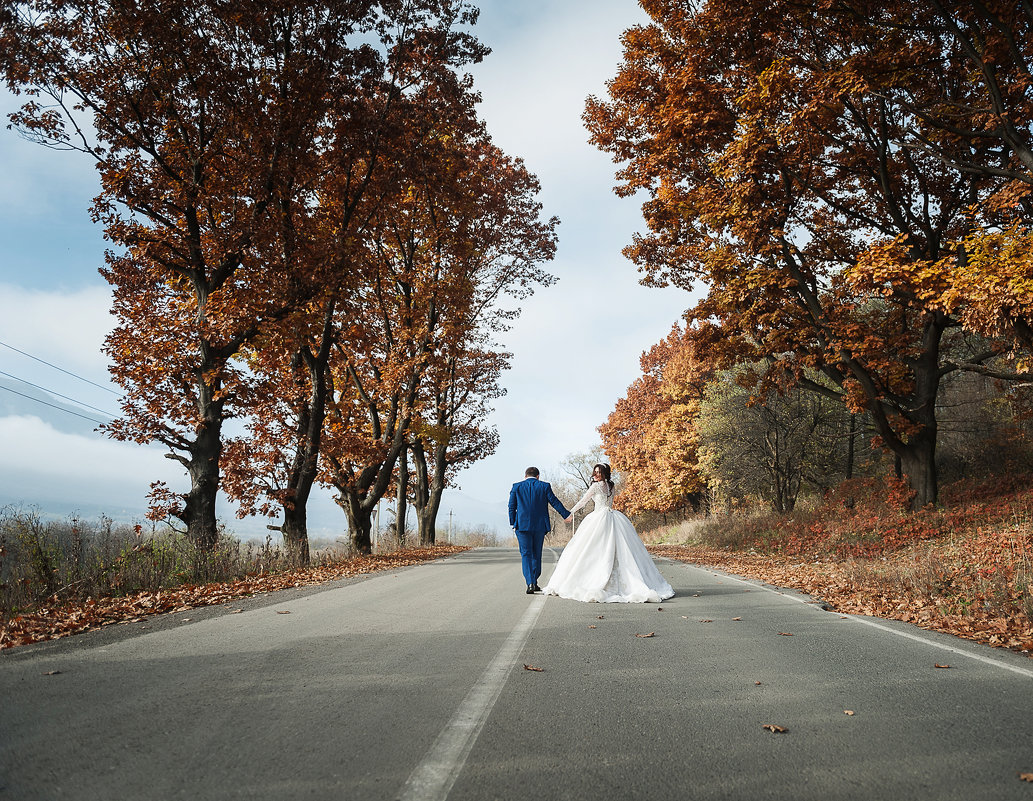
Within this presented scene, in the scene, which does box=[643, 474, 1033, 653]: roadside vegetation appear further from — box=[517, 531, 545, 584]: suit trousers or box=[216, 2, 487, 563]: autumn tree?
box=[216, 2, 487, 563]: autumn tree

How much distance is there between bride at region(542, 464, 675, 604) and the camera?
32.6 feet

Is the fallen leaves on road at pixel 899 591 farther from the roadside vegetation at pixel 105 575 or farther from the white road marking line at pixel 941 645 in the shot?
the roadside vegetation at pixel 105 575

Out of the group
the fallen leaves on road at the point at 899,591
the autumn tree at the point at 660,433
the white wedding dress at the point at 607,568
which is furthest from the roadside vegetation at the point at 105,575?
the autumn tree at the point at 660,433

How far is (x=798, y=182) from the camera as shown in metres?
16.0

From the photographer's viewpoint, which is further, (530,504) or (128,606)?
(530,504)

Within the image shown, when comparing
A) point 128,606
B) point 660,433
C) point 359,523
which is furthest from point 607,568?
point 660,433

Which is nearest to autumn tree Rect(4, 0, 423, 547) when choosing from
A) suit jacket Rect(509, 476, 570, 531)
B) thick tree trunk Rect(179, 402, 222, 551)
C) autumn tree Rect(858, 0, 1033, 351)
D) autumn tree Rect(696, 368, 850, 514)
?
thick tree trunk Rect(179, 402, 222, 551)

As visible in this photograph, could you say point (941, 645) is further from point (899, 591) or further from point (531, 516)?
point (531, 516)

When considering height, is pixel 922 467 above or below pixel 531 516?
above

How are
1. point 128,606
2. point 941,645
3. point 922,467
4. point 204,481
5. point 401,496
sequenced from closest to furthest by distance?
point 941,645 < point 128,606 < point 204,481 < point 922,467 < point 401,496

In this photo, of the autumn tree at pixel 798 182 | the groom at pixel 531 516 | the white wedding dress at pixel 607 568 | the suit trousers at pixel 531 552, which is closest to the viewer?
the white wedding dress at pixel 607 568

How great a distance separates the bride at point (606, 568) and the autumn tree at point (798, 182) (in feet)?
24.1

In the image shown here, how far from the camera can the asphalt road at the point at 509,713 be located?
3.03 m

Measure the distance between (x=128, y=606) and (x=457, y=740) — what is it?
21.5 feet
